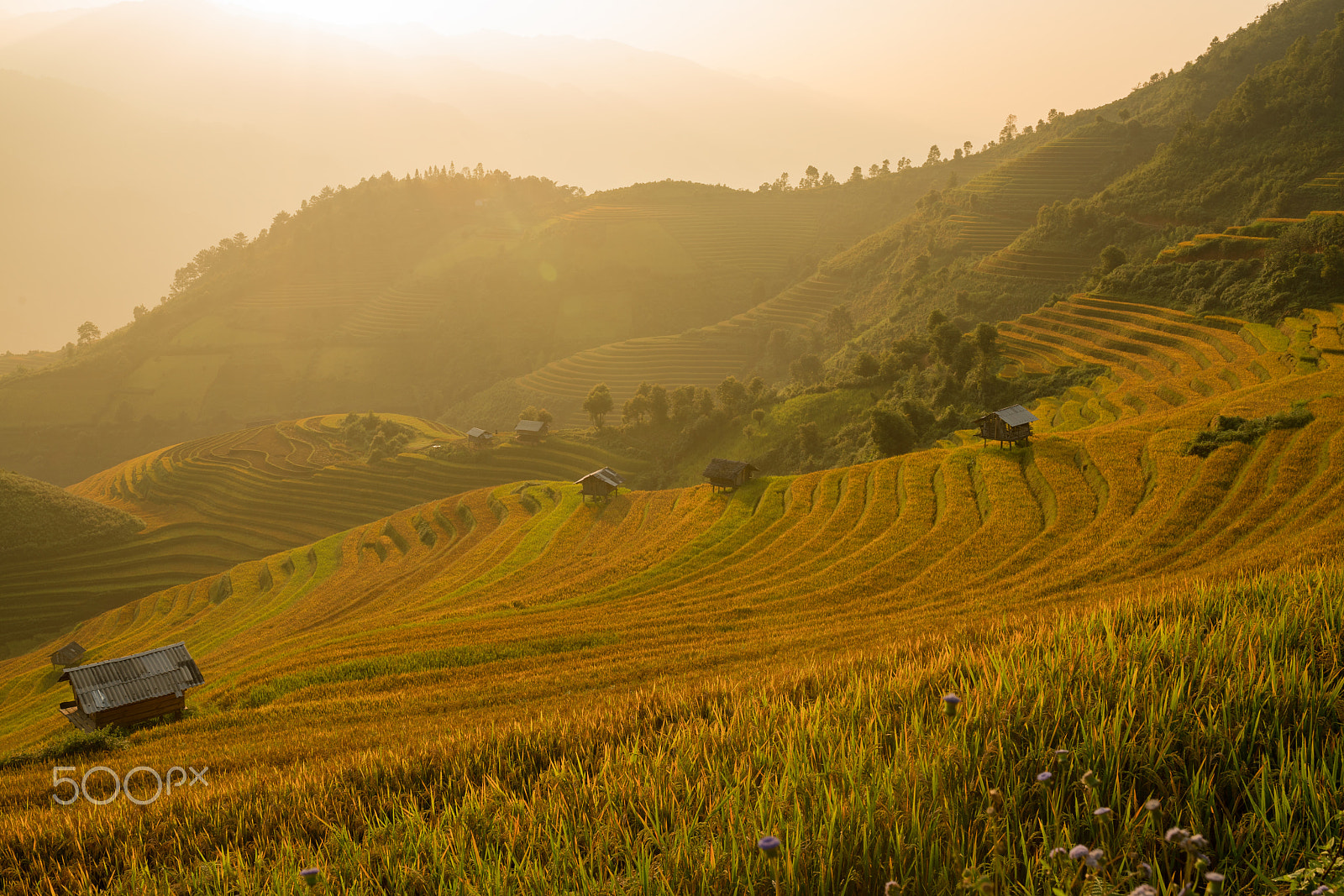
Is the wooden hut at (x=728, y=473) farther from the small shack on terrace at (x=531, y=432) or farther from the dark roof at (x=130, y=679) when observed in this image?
the small shack on terrace at (x=531, y=432)

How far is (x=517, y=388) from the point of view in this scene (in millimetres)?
146875

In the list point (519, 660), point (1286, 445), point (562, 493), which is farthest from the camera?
point (562, 493)

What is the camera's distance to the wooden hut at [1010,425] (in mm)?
37594

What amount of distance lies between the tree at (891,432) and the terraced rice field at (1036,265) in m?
57.0

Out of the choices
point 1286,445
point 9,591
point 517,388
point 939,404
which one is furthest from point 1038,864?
point 517,388

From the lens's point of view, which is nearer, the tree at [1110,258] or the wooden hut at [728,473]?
the wooden hut at [728,473]

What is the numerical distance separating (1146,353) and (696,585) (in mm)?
51270

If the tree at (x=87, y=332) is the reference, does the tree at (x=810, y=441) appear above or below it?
below

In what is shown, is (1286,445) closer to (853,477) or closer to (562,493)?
(853,477)

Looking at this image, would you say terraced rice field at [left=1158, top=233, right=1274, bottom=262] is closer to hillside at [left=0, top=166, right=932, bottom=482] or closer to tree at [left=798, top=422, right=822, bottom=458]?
tree at [left=798, top=422, right=822, bottom=458]

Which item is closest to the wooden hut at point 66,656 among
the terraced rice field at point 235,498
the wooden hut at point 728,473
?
the terraced rice field at point 235,498

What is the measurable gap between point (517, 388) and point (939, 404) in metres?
104

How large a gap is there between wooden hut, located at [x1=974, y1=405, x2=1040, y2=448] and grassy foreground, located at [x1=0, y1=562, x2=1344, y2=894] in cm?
3532
